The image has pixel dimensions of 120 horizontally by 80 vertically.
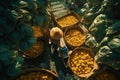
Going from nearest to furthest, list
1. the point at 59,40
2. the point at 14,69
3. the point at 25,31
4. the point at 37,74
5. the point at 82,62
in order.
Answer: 1. the point at 14,69
2. the point at 25,31
3. the point at 37,74
4. the point at 82,62
5. the point at 59,40

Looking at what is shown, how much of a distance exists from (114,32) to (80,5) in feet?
16.0

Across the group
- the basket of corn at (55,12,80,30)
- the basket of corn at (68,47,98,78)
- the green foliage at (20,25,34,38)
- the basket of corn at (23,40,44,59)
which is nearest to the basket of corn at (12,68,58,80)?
the basket of corn at (68,47,98,78)

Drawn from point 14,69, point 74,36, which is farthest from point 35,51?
point 14,69

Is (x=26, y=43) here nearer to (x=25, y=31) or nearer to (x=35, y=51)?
(x=25, y=31)

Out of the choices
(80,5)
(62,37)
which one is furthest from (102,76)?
(80,5)

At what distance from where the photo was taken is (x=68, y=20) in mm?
8883

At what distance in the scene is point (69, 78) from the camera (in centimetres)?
666

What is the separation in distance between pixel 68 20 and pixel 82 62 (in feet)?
8.03

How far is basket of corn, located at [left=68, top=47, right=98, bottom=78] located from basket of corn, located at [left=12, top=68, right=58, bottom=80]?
30.2 inches

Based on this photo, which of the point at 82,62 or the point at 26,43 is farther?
the point at 82,62

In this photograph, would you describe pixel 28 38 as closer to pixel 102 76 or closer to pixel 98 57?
pixel 98 57

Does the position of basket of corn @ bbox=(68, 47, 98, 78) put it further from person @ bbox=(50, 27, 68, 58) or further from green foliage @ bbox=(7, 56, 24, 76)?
green foliage @ bbox=(7, 56, 24, 76)

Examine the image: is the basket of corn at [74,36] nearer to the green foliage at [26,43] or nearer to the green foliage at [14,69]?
the green foliage at [26,43]

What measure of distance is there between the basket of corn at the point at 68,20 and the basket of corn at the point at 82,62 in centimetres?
159
